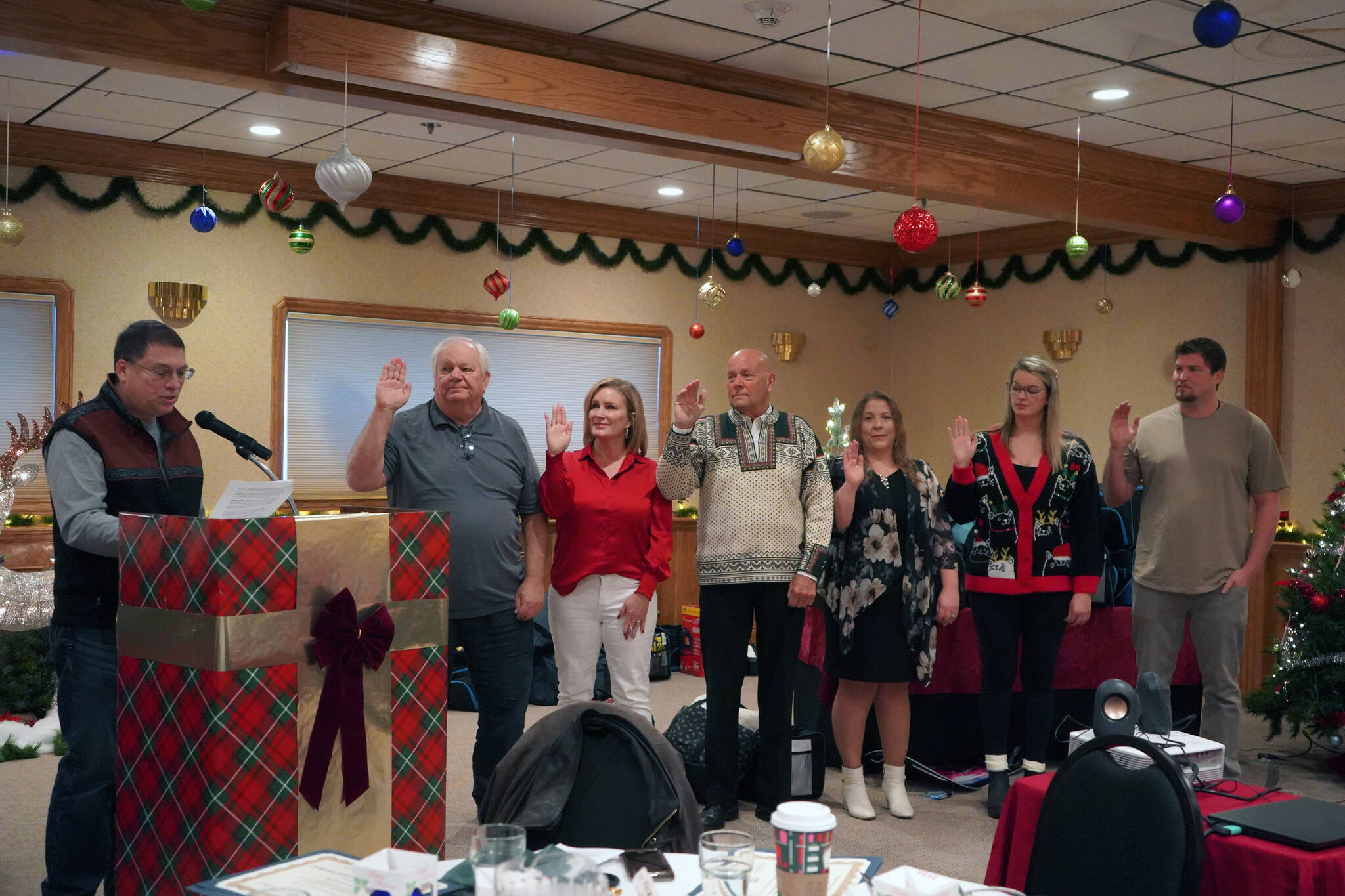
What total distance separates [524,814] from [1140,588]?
305 centimetres

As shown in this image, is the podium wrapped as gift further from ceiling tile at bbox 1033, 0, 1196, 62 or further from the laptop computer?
ceiling tile at bbox 1033, 0, 1196, 62

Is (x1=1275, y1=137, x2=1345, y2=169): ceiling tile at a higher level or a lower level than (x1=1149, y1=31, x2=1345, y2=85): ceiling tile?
higher

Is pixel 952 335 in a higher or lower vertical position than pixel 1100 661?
higher

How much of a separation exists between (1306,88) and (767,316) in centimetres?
434

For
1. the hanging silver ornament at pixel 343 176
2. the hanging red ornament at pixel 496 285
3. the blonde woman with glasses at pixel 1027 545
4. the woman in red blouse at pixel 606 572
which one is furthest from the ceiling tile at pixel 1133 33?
the hanging red ornament at pixel 496 285

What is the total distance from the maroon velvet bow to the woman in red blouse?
1551 millimetres

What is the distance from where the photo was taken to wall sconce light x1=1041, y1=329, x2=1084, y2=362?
26.5 feet

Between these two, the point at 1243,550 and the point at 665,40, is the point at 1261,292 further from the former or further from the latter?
the point at 665,40

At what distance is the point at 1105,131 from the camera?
584 centimetres

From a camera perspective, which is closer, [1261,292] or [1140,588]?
[1140,588]

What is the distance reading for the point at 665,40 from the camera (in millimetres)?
4645

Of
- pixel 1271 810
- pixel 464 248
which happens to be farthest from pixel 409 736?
pixel 464 248

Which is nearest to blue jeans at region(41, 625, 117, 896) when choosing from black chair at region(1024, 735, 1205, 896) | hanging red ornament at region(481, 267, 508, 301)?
black chair at region(1024, 735, 1205, 896)

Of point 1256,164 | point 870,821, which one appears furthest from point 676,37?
point 1256,164
